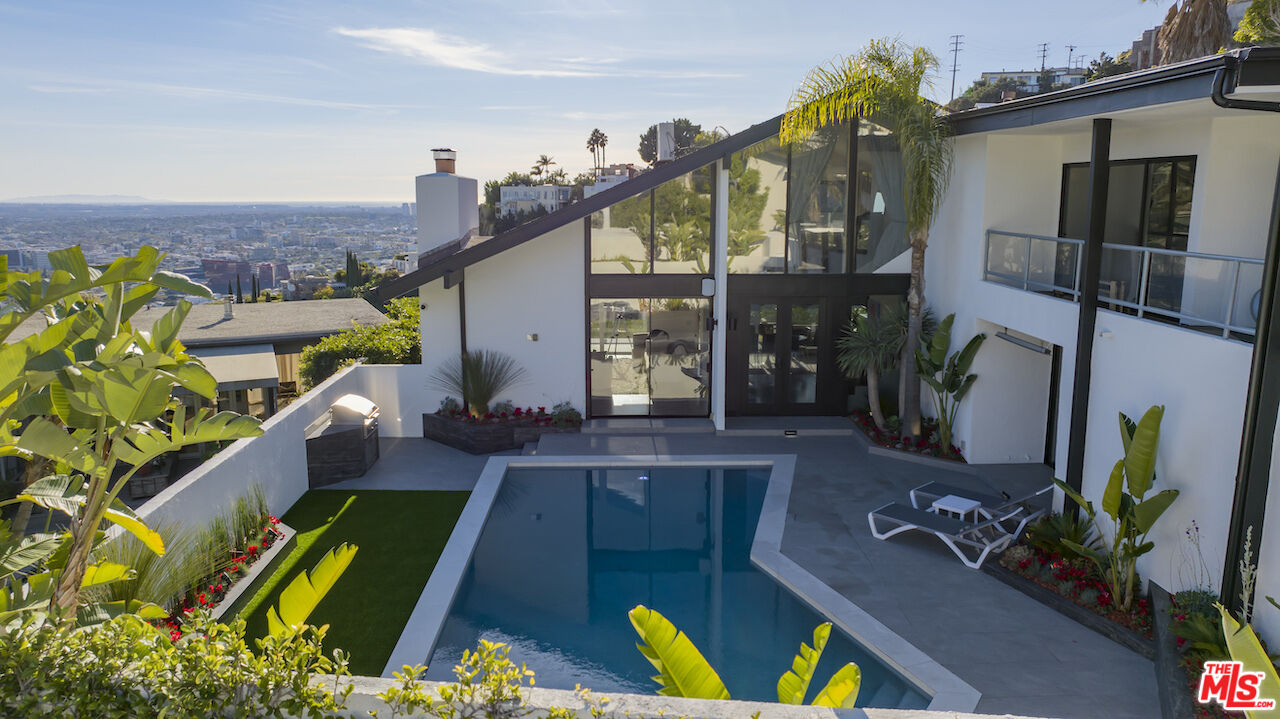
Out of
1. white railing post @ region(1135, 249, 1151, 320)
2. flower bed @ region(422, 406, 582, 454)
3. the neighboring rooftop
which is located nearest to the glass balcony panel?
white railing post @ region(1135, 249, 1151, 320)

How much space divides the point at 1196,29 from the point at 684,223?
1203 centimetres

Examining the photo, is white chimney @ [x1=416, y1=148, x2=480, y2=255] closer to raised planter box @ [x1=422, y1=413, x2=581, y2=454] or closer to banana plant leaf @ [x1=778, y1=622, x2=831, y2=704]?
raised planter box @ [x1=422, y1=413, x2=581, y2=454]

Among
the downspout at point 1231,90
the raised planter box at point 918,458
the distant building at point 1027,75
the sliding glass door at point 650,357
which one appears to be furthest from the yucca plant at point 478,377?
the distant building at point 1027,75

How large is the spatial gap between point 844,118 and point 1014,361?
5.44 m

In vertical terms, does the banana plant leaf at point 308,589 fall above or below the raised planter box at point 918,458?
above

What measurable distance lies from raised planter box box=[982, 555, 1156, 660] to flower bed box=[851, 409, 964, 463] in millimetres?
4453

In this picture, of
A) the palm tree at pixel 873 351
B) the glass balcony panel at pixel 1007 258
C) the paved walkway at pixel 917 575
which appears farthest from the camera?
the palm tree at pixel 873 351

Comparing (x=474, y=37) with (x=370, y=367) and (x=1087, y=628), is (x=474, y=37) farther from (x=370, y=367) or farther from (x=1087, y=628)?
(x=1087, y=628)

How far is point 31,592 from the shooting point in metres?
4.78

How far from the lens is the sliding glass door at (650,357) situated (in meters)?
17.6

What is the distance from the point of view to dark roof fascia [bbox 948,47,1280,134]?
7.24 m

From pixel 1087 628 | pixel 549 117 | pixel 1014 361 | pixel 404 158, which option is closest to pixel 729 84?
pixel 549 117

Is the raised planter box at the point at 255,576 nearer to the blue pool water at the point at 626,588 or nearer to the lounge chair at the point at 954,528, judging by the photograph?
the blue pool water at the point at 626,588

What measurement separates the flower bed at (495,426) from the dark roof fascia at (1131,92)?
930cm
